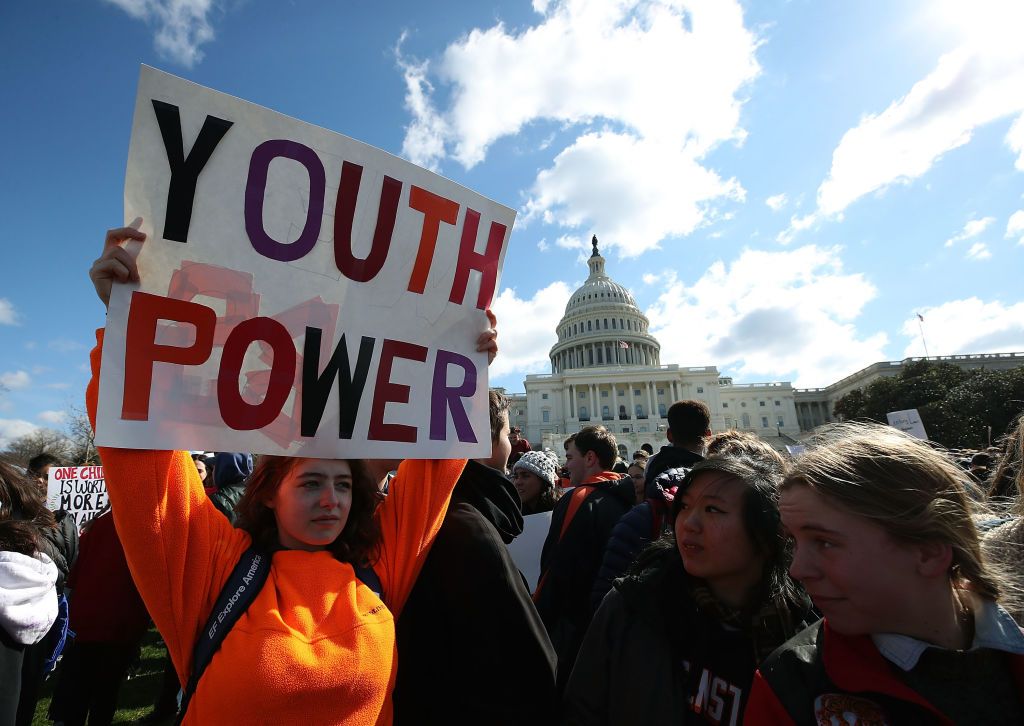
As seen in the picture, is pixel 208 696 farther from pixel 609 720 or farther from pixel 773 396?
pixel 773 396

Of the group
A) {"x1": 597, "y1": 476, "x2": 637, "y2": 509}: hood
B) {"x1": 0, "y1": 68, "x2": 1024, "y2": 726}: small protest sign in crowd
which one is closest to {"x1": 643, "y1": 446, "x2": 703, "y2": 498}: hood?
{"x1": 597, "y1": 476, "x2": 637, "y2": 509}: hood

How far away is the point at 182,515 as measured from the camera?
66.9 inches

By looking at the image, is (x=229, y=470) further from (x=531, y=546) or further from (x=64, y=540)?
(x=531, y=546)

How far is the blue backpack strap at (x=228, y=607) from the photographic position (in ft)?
5.23

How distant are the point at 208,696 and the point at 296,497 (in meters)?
0.60

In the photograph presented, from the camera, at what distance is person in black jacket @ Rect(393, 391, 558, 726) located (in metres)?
1.82

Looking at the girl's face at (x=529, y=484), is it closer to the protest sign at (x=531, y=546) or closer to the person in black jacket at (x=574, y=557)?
the protest sign at (x=531, y=546)

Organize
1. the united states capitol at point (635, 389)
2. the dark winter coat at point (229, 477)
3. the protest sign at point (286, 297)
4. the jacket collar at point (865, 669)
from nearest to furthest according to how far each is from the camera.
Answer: the jacket collar at point (865, 669) < the protest sign at point (286, 297) < the dark winter coat at point (229, 477) < the united states capitol at point (635, 389)

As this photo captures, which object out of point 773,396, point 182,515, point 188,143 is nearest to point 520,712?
point 182,515

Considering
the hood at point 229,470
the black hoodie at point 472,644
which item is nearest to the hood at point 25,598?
the black hoodie at point 472,644

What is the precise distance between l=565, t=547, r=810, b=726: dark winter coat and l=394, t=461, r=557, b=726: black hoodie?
217mm

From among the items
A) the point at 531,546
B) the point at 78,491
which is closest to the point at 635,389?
the point at 78,491

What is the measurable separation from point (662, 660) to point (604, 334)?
78863 millimetres

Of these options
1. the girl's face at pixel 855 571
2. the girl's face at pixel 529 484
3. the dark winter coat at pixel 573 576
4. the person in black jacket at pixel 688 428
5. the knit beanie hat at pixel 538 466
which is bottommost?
the dark winter coat at pixel 573 576
